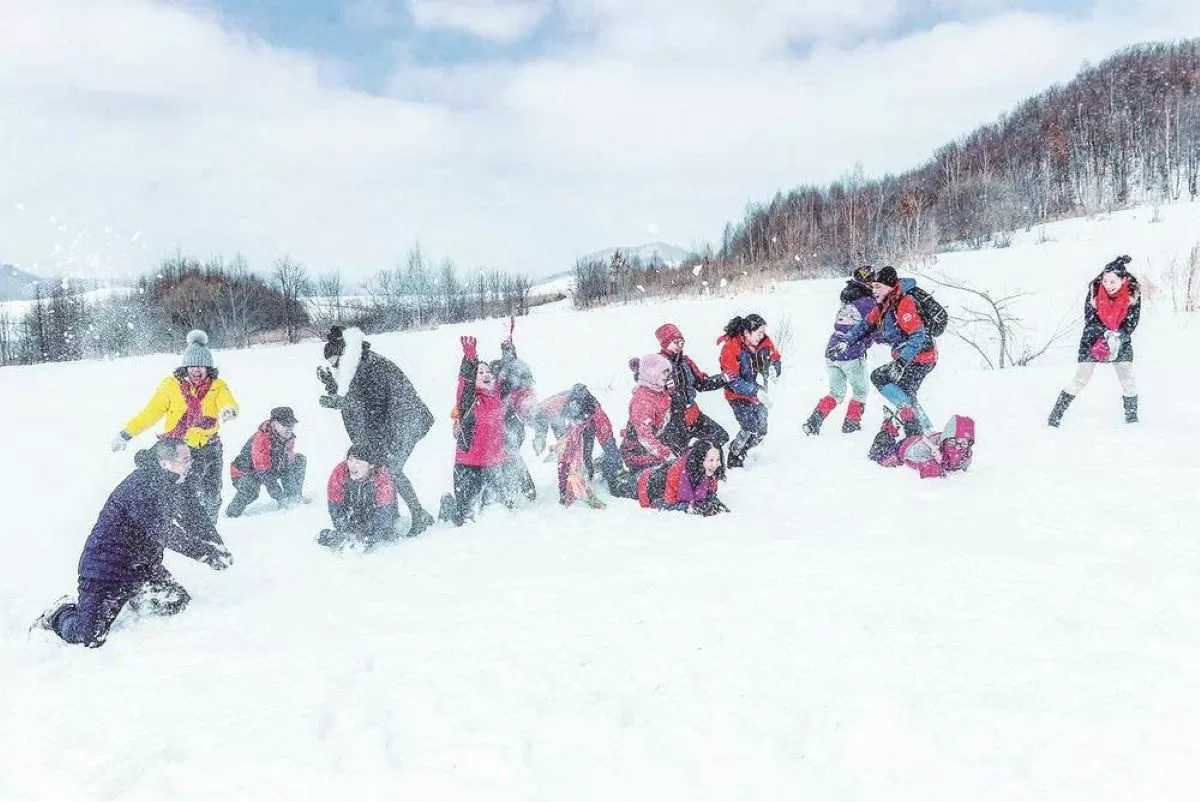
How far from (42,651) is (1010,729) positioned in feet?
14.3

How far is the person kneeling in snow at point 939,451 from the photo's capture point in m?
5.19

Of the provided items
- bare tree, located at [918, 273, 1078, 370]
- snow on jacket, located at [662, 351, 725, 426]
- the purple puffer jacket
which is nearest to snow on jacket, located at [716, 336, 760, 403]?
snow on jacket, located at [662, 351, 725, 426]

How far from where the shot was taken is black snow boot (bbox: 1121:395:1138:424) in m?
6.20

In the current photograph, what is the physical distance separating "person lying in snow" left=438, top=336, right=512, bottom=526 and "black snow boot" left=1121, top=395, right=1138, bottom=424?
555 centimetres

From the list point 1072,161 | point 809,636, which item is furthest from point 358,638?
point 1072,161

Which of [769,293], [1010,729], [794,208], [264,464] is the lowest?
[1010,729]

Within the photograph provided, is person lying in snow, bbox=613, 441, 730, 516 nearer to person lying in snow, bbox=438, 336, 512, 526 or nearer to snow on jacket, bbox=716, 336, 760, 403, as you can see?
snow on jacket, bbox=716, 336, 760, 403

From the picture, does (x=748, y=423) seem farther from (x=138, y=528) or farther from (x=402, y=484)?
(x=138, y=528)

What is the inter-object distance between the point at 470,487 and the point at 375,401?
3.25 ft

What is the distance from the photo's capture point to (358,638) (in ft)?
10.7

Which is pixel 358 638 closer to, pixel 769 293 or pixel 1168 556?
pixel 1168 556

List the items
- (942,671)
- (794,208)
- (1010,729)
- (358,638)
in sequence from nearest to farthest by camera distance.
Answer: (1010,729)
(942,671)
(358,638)
(794,208)

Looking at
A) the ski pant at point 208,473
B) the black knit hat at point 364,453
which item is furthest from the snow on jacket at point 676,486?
the ski pant at point 208,473

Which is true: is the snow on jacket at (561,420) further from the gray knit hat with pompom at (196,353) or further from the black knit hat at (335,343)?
the gray knit hat with pompom at (196,353)
